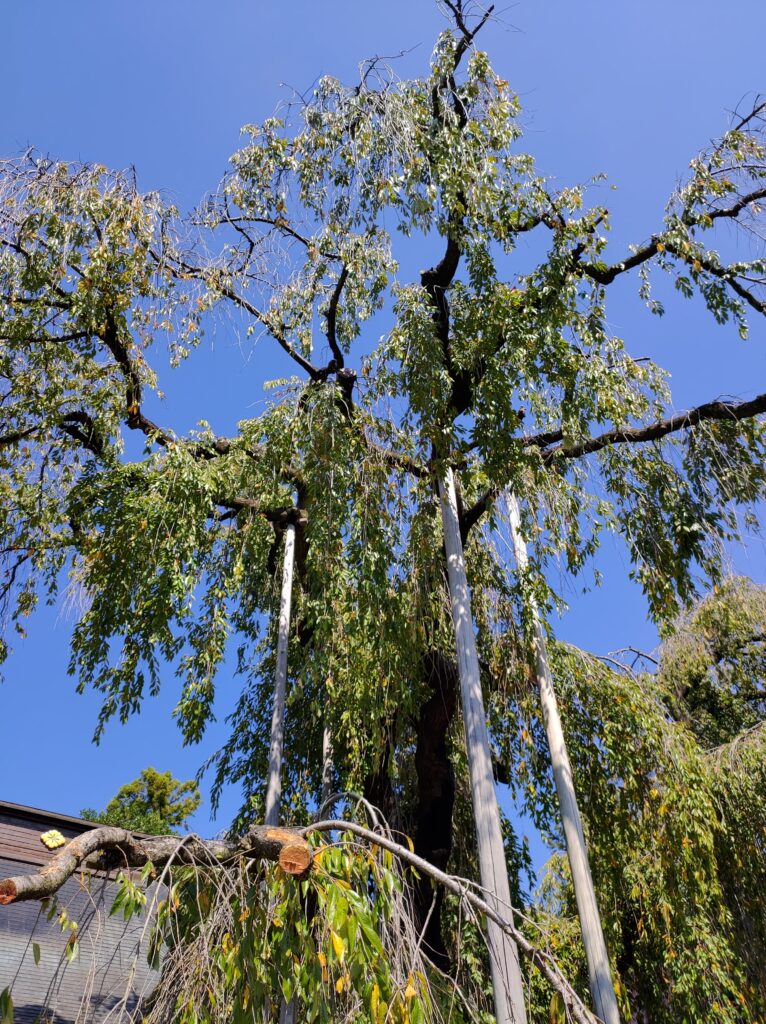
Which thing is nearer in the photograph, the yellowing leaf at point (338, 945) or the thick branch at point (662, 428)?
the yellowing leaf at point (338, 945)

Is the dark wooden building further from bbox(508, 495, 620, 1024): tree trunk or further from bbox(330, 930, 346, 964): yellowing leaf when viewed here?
bbox(330, 930, 346, 964): yellowing leaf

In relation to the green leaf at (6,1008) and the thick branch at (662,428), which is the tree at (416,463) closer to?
the thick branch at (662,428)

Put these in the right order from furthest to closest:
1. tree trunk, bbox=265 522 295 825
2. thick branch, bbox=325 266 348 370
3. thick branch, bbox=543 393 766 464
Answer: thick branch, bbox=325 266 348 370 < tree trunk, bbox=265 522 295 825 < thick branch, bbox=543 393 766 464

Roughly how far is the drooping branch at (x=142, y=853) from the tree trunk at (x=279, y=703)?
2417mm

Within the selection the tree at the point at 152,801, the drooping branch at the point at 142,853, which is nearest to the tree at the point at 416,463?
the drooping branch at the point at 142,853

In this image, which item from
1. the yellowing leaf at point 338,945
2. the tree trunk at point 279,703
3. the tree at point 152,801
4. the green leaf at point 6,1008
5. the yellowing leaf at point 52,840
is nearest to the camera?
the green leaf at point 6,1008

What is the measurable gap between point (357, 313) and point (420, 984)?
14.8 feet

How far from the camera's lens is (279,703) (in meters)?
5.25

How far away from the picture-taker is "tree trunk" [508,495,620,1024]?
3928mm

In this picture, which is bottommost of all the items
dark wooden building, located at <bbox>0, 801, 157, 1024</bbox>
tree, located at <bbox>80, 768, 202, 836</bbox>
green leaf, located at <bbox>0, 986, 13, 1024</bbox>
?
green leaf, located at <bbox>0, 986, 13, 1024</bbox>

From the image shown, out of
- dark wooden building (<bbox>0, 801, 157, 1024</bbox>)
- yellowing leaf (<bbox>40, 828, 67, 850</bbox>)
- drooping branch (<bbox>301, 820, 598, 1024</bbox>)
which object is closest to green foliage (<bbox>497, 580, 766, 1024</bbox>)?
dark wooden building (<bbox>0, 801, 157, 1024</bbox>)

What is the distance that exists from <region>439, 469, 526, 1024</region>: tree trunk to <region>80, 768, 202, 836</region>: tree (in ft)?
39.6

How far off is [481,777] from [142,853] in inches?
86.1

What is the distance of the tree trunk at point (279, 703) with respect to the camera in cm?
487
